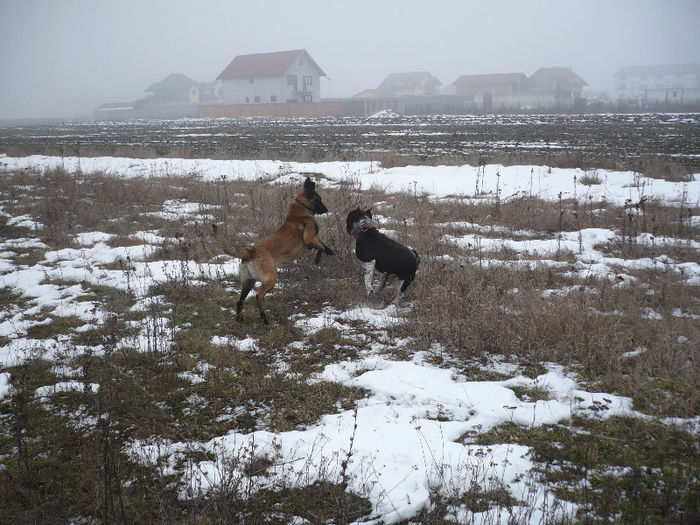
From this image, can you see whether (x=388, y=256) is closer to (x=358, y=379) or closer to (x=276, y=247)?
(x=276, y=247)

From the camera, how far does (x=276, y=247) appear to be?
5707mm

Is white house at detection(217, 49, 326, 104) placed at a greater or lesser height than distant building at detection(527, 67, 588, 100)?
lesser

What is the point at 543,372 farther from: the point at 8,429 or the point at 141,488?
the point at 8,429

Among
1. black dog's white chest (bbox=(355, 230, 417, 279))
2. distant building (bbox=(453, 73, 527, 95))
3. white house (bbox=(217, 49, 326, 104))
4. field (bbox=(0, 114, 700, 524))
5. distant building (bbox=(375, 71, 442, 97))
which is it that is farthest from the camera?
distant building (bbox=(375, 71, 442, 97))

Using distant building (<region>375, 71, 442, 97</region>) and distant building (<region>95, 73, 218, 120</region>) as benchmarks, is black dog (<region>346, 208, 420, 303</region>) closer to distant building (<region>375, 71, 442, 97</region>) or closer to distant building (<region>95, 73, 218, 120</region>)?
distant building (<region>95, 73, 218, 120</region>)

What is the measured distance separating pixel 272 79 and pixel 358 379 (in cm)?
7415

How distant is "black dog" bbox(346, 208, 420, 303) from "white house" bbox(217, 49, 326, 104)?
229ft

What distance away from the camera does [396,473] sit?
3113 mm

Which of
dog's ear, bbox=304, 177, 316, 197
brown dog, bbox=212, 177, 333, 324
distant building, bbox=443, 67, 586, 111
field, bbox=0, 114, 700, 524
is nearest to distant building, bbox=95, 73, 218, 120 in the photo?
distant building, bbox=443, 67, 586, 111

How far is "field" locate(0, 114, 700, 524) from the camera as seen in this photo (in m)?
2.86

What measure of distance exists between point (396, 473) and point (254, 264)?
122 inches

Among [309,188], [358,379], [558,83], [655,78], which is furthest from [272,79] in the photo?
[655,78]

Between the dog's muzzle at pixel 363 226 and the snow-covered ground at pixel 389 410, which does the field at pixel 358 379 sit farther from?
the dog's muzzle at pixel 363 226

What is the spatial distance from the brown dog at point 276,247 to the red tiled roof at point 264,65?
7034 cm
